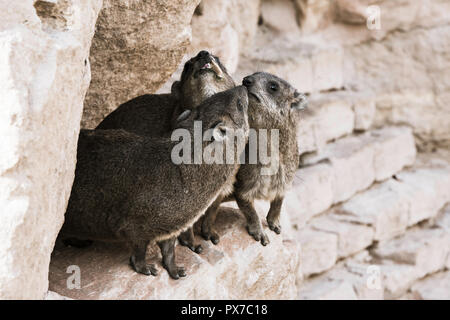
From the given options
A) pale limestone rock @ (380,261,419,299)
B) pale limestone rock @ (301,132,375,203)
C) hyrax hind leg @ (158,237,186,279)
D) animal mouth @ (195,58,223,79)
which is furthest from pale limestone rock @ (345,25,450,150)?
hyrax hind leg @ (158,237,186,279)

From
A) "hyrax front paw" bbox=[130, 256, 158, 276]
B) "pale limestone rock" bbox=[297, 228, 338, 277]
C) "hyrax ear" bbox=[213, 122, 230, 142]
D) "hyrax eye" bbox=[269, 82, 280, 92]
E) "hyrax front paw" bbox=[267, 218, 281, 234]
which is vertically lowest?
"pale limestone rock" bbox=[297, 228, 338, 277]

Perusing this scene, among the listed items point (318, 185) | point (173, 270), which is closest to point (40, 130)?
point (173, 270)

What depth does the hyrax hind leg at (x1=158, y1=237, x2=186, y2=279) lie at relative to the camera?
4375mm

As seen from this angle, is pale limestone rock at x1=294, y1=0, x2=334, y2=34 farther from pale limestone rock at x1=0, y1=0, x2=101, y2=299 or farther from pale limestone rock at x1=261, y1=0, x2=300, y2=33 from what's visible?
pale limestone rock at x1=0, y1=0, x2=101, y2=299

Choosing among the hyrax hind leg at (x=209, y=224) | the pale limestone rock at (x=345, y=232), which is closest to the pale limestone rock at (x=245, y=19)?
the pale limestone rock at (x=345, y=232)

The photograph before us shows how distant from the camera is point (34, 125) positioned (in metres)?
3.19

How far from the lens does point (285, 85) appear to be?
17.0 feet

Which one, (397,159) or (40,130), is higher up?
(40,130)

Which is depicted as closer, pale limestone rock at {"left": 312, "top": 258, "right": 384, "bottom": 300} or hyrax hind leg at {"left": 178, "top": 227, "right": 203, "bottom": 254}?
hyrax hind leg at {"left": 178, "top": 227, "right": 203, "bottom": 254}

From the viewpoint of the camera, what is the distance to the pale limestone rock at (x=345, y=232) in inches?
323

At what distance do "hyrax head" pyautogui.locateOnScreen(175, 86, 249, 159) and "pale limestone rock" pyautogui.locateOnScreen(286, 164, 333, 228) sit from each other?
3.33 metres

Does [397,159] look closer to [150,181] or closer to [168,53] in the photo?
[168,53]

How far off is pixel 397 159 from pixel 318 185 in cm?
150

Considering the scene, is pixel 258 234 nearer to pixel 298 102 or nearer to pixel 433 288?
pixel 298 102
